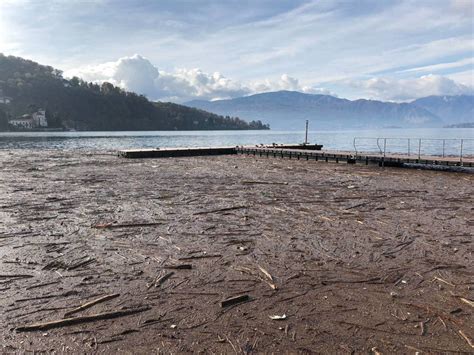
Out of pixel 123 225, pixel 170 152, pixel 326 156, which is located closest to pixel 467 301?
pixel 123 225

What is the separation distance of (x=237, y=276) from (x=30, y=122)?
212615 millimetres

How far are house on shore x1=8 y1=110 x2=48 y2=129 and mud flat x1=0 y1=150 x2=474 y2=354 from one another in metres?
199

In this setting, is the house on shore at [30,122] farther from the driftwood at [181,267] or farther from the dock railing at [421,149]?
the driftwood at [181,267]

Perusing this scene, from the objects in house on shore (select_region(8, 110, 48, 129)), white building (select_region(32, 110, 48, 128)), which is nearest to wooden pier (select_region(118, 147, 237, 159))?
house on shore (select_region(8, 110, 48, 129))

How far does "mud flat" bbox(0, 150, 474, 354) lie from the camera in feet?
17.4

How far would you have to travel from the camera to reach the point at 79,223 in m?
11.7

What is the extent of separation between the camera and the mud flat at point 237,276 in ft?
17.4

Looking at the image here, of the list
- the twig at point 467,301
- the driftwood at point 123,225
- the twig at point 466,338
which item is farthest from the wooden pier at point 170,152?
the twig at point 466,338

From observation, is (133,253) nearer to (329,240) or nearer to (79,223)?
(79,223)

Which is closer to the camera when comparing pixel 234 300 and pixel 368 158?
pixel 234 300

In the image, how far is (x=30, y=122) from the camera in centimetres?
19400

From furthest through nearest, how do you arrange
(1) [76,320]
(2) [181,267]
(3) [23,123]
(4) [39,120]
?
(4) [39,120]
(3) [23,123]
(2) [181,267]
(1) [76,320]

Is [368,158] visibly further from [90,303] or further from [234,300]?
[90,303]

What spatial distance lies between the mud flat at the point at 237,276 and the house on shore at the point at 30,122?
19947 cm
